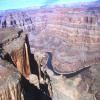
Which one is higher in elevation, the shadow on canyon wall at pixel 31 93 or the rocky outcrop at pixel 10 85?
the rocky outcrop at pixel 10 85

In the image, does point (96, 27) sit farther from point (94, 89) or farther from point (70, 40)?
point (94, 89)

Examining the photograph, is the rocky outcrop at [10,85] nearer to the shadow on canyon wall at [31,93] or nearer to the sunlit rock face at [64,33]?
the shadow on canyon wall at [31,93]

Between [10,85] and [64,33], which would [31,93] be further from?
[64,33]

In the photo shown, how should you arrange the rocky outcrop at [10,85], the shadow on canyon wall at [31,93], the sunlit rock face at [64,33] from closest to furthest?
1. the rocky outcrop at [10,85]
2. the shadow on canyon wall at [31,93]
3. the sunlit rock face at [64,33]

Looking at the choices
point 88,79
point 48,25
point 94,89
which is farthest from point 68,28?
point 94,89

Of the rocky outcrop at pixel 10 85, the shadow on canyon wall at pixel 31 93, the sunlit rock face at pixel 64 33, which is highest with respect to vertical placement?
the rocky outcrop at pixel 10 85

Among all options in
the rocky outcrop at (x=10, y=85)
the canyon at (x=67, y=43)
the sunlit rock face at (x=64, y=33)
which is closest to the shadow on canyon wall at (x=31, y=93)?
the rocky outcrop at (x=10, y=85)

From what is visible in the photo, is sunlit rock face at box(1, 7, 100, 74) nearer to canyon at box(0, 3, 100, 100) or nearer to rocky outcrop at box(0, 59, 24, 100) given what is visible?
canyon at box(0, 3, 100, 100)

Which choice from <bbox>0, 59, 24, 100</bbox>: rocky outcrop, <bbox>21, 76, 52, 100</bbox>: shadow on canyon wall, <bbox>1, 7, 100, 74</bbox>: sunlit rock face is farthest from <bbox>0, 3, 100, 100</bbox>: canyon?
<bbox>0, 59, 24, 100</bbox>: rocky outcrop

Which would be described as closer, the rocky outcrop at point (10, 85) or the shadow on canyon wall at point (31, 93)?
the rocky outcrop at point (10, 85)

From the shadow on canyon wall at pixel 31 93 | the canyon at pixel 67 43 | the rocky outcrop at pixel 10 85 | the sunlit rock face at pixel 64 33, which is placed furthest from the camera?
the sunlit rock face at pixel 64 33
